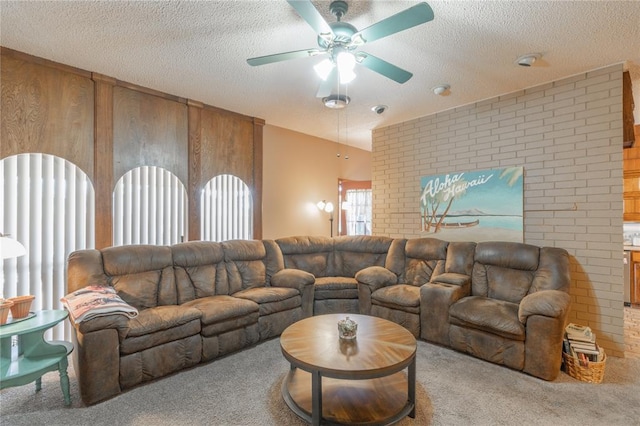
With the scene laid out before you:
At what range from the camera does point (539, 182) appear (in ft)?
11.7

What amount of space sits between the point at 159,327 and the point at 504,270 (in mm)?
3427

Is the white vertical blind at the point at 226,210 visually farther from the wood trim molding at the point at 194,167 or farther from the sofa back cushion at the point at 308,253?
the sofa back cushion at the point at 308,253

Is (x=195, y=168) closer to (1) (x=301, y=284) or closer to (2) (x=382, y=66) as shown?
(1) (x=301, y=284)

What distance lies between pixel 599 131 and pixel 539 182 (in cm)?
70

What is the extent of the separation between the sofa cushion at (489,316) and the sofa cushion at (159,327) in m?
2.46

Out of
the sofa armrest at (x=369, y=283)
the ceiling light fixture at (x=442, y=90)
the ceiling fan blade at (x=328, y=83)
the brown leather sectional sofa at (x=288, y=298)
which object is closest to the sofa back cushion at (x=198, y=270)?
the brown leather sectional sofa at (x=288, y=298)

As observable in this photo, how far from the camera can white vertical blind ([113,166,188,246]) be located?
11.8 feet

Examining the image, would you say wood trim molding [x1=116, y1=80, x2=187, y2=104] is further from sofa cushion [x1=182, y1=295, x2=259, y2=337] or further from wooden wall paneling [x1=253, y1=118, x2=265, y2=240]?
sofa cushion [x1=182, y1=295, x2=259, y2=337]

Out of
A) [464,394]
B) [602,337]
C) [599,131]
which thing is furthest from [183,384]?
[599,131]

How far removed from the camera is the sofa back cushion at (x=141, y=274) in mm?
2957

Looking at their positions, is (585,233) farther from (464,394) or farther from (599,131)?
(464,394)

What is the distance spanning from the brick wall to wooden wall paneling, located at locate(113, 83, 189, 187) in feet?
11.7

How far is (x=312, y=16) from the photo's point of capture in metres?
1.82

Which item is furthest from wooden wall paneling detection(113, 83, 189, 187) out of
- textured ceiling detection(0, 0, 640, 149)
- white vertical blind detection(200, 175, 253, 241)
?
white vertical blind detection(200, 175, 253, 241)
